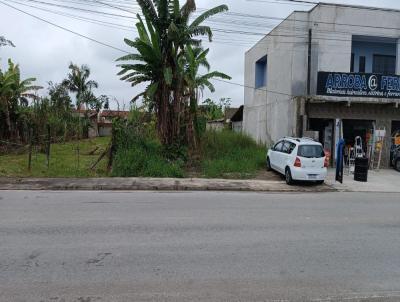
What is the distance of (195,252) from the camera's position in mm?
6195

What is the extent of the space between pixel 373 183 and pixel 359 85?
5.96 metres

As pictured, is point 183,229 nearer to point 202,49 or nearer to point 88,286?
point 88,286

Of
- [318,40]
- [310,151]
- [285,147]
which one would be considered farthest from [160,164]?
[318,40]

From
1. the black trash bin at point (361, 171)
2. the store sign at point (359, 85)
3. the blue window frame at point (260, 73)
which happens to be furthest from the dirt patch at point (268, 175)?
the blue window frame at point (260, 73)

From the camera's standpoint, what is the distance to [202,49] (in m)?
19.8

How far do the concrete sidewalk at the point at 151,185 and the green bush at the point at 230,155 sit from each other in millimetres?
1564

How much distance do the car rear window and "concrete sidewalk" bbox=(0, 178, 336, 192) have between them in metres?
1.20

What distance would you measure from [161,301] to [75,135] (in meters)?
30.8

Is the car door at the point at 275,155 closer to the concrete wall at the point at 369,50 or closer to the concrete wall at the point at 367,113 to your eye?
the concrete wall at the point at 367,113

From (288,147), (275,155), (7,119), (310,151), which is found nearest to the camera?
(310,151)

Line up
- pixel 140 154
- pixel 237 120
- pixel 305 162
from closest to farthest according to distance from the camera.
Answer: pixel 305 162, pixel 140 154, pixel 237 120

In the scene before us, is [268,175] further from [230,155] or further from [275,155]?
[230,155]

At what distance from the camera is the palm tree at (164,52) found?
681 inches

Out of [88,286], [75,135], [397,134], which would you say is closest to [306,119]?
[397,134]
